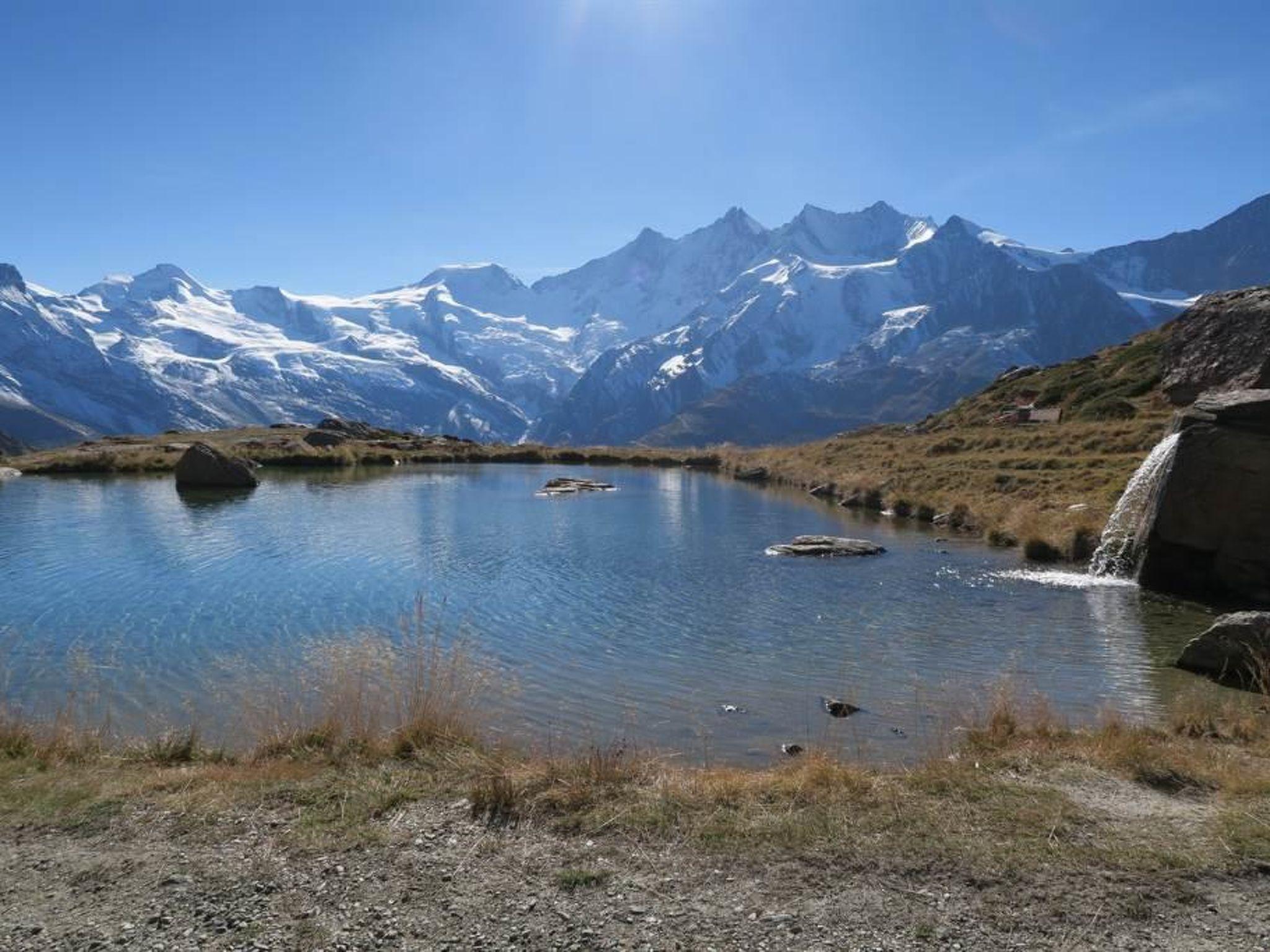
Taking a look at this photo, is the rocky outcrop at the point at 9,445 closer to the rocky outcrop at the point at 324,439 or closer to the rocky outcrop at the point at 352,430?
the rocky outcrop at the point at 352,430

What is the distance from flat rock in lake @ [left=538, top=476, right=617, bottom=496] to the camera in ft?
212

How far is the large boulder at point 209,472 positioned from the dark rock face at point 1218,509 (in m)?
54.9

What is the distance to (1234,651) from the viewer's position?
58.0 ft

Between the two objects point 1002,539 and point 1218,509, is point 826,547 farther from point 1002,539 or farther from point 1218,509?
point 1218,509

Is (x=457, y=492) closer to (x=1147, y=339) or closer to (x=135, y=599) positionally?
(x=135, y=599)

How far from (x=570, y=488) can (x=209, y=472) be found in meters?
25.1

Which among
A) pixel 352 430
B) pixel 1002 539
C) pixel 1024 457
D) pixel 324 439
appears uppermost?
pixel 352 430

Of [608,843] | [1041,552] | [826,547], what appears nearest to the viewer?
[608,843]

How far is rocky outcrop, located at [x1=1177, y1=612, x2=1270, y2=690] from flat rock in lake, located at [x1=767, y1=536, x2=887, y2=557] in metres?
16.7

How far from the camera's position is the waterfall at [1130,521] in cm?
2852

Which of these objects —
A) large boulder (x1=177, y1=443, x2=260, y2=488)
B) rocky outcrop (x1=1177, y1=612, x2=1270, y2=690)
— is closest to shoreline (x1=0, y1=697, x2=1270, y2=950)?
rocky outcrop (x1=1177, y1=612, x2=1270, y2=690)

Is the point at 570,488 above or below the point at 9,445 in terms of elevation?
below

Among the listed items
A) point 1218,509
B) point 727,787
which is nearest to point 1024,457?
point 1218,509

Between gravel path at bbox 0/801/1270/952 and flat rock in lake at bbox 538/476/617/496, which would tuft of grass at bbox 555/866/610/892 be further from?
flat rock in lake at bbox 538/476/617/496
